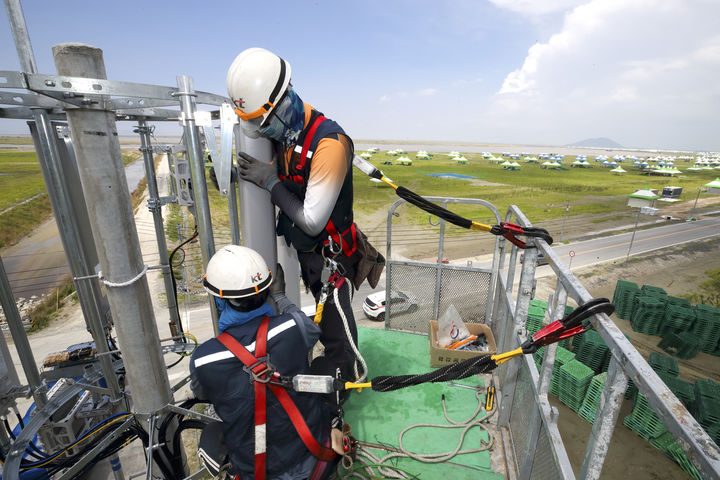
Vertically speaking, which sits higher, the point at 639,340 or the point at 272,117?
the point at 272,117

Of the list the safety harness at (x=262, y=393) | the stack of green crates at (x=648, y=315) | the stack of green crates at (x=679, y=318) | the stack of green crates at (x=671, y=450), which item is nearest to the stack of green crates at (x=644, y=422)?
the stack of green crates at (x=671, y=450)

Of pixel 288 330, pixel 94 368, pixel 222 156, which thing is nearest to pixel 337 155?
pixel 222 156

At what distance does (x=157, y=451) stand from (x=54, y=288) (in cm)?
2120

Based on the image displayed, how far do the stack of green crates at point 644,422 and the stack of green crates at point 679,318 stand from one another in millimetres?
5786

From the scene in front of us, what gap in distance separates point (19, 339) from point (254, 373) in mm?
3255

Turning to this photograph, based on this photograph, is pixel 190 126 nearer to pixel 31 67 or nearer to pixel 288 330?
pixel 31 67

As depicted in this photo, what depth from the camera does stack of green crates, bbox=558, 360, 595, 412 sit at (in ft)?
29.1

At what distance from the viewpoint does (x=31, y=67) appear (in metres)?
2.24

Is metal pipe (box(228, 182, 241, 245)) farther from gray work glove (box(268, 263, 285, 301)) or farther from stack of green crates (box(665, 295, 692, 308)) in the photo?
stack of green crates (box(665, 295, 692, 308))

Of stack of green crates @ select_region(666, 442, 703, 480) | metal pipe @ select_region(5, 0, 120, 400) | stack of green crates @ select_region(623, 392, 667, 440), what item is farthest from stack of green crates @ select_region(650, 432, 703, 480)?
metal pipe @ select_region(5, 0, 120, 400)

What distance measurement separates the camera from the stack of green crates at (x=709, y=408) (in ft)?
25.2

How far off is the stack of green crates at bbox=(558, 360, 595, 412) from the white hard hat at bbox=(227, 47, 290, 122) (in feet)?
33.0

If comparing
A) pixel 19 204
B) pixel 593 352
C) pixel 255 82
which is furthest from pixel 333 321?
pixel 19 204

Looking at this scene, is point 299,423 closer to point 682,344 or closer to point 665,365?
point 665,365
